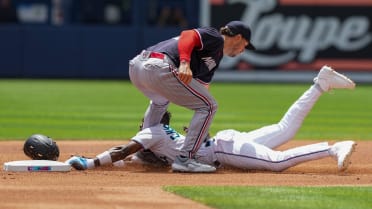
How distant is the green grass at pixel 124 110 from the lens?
14.1 meters

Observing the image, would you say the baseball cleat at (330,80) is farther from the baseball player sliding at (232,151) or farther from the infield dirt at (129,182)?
the infield dirt at (129,182)

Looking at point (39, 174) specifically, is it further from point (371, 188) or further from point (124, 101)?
point (124, 101)

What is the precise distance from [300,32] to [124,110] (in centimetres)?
1041

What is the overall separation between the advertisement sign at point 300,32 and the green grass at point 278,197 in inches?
759

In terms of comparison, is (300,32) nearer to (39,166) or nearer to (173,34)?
(173,34)

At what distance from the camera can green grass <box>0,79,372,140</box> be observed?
14117 millimetres

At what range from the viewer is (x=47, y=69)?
26703 mm

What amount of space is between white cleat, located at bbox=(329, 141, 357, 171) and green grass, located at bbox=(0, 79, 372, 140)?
4.46 m

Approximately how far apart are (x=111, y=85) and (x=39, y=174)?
644 inches

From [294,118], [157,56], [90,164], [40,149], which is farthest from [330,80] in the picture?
[40,149]

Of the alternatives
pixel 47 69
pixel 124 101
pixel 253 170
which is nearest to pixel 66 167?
pixel 253 170

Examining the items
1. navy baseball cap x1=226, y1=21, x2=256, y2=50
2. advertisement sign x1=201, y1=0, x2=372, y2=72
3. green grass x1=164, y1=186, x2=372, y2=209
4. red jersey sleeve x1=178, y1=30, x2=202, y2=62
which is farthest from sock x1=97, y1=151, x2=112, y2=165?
advertisement sign x1=201, y1=0, x2=372, y2=72

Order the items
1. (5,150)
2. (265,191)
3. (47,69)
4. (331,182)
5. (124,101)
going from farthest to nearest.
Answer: (47,69), (124,101), (5,150), (331,182), (265,191)

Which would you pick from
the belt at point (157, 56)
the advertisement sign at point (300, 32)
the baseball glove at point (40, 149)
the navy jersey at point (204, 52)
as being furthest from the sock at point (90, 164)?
the advertisement sign at point (300, 32)
